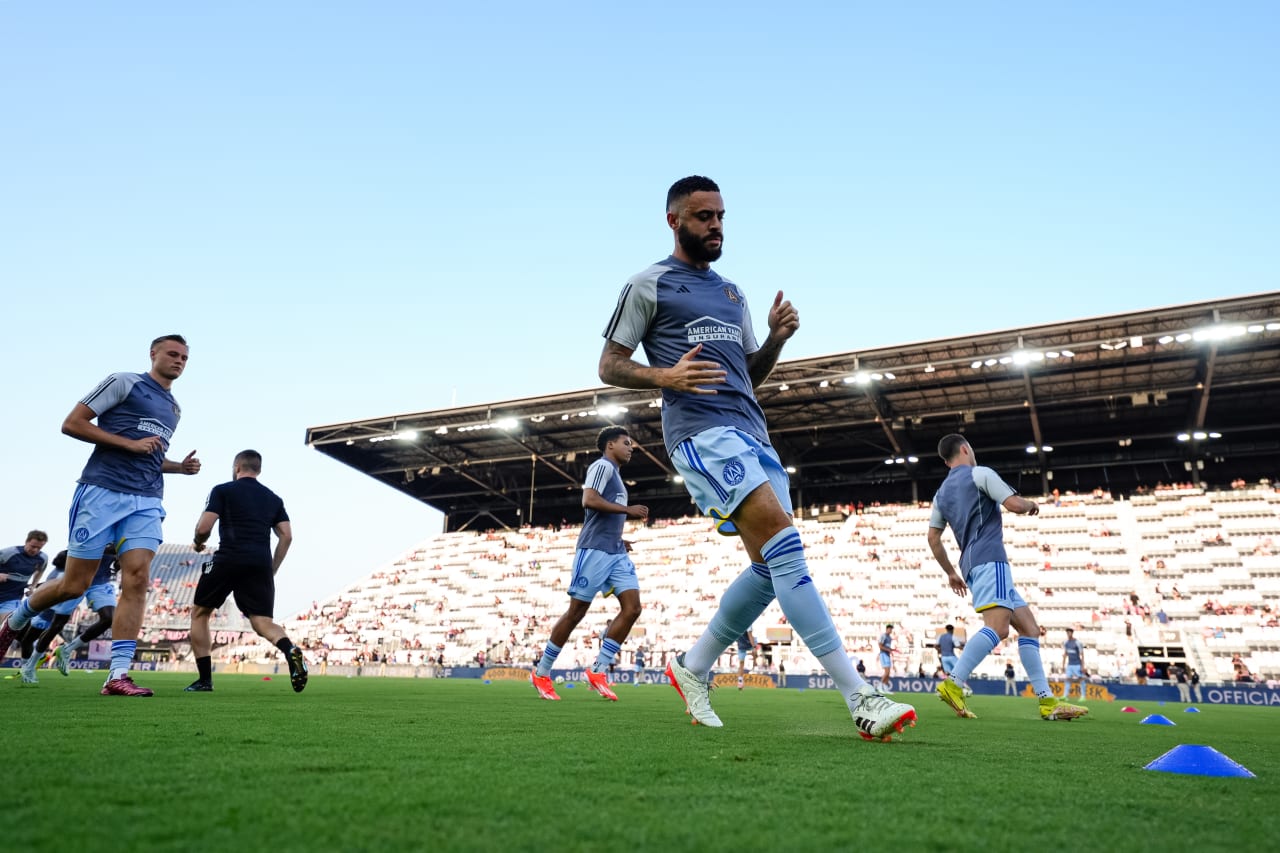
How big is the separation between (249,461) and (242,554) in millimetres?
780

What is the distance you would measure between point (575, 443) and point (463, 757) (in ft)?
106

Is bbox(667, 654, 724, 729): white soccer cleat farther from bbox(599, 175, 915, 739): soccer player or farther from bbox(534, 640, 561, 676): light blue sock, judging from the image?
bbox(534, 640, 561, 676): light blue sock

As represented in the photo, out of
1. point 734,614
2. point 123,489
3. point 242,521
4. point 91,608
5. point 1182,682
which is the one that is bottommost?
point 1182,682

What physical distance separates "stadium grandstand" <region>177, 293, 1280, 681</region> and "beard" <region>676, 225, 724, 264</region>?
65.8ft

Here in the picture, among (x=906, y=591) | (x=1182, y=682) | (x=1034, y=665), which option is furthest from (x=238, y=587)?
(x=906, y=591)

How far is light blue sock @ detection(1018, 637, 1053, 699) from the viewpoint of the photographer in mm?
5773

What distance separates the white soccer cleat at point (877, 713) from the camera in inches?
106

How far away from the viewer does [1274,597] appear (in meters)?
21.8

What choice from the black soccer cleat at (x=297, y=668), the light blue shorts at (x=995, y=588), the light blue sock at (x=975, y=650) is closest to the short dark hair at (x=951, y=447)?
the light blue shorts at (x=995, y=588)

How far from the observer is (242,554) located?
18.5 ft

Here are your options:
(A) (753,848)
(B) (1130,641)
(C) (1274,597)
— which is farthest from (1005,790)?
(C) (1274,597)

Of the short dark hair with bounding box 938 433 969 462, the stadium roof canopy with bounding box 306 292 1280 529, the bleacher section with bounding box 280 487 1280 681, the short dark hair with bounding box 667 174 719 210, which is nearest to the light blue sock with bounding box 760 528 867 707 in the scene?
the short dark hair with bounding box 667 174 719 210

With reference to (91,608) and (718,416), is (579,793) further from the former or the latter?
(91,608)

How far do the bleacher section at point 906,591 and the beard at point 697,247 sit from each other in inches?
782
